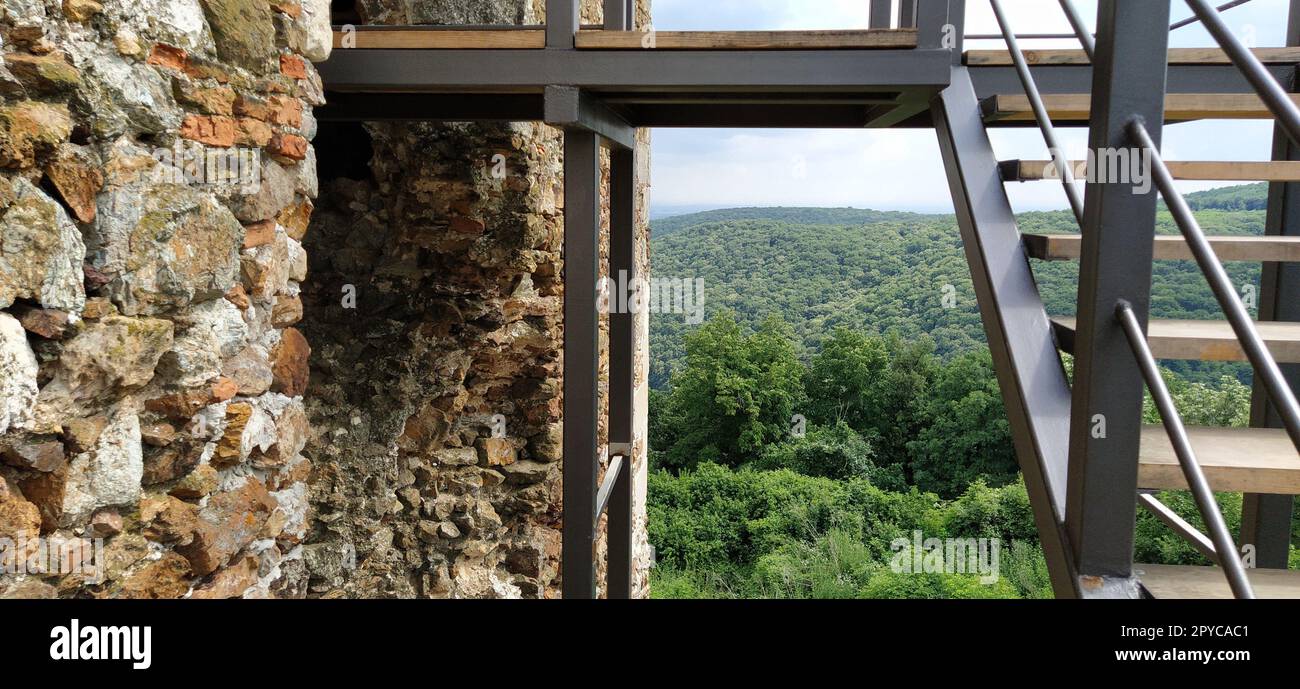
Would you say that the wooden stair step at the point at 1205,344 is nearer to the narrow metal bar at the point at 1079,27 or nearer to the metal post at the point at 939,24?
the narrow metal bar at the point at 1079,27

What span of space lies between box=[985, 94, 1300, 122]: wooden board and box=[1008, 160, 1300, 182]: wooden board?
271 mm

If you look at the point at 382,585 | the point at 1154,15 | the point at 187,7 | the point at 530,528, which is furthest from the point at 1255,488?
the point at 382,585

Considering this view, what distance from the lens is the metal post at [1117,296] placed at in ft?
5.16

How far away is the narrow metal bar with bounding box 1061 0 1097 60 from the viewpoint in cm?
184

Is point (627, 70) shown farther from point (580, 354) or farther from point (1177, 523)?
point (1177, 523)

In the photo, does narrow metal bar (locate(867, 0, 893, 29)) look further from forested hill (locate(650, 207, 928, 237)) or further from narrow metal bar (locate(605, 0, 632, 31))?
forested hill (locate(650, 207, 928, 237))

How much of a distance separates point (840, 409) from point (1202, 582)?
20.1m

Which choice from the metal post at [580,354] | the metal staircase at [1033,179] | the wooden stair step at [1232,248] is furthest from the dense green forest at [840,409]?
the wooden stair step at [1232,248]

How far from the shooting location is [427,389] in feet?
16.2

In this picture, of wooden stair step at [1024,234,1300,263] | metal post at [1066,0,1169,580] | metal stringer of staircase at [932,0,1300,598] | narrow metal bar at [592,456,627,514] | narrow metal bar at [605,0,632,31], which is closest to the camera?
metal stringer of staircase at [932,0,1300,598]

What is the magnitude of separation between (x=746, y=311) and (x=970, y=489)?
7491 millimetres

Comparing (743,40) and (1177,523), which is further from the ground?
(743,40)

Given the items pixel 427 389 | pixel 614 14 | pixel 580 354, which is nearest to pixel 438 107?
pixel 614 14

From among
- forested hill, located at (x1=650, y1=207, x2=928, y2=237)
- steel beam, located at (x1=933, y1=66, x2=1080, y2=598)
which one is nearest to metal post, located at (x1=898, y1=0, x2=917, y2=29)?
steel beam, located at (x1=933, y1=66, x2=1080, y2=598)
